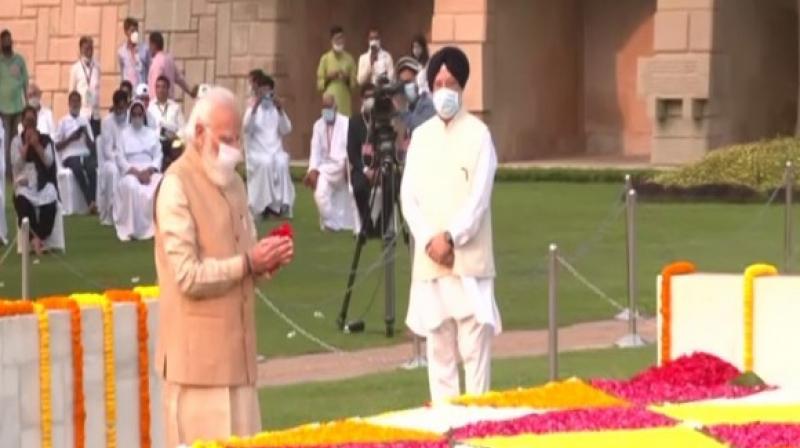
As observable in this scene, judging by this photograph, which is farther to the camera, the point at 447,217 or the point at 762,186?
the point at 762,186

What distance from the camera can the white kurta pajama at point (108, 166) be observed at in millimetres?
27016

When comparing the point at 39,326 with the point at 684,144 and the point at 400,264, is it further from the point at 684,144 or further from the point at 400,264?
the point at 684,144

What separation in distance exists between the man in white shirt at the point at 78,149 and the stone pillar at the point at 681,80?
7.34 m

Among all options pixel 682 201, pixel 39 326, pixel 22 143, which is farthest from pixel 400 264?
pixel 39 326

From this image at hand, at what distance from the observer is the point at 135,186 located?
26.3 metres

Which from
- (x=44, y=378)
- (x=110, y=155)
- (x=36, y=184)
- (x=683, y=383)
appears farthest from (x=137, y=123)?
(x=683, y=383)

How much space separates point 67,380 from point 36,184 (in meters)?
13.0

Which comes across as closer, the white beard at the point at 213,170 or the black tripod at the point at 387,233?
the white beard at the point at 213,170

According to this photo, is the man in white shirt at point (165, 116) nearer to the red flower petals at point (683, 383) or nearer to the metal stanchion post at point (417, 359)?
the metal stanchion post at point (417, 359)

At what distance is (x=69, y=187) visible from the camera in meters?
29.0

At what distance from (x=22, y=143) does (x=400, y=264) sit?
4.79 meters

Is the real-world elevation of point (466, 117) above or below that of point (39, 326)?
above

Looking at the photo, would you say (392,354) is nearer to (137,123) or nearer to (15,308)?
(15,308)

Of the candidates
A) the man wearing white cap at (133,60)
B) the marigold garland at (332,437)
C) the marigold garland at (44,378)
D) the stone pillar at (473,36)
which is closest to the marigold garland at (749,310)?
the marigold garland at (332,437)
